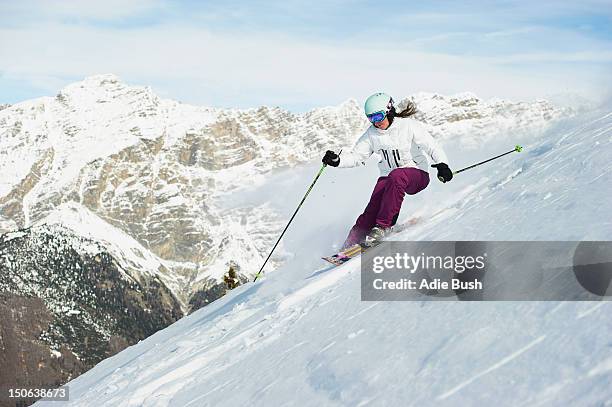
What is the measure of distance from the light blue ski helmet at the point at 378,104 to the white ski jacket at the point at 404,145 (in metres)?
0.31

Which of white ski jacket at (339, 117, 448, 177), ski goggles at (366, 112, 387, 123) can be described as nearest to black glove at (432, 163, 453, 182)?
white ski jacket at (339, 117, 448, 177)

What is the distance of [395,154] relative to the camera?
997cm

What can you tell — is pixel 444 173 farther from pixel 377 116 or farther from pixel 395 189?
pixel 377 116

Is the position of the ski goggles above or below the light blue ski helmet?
below

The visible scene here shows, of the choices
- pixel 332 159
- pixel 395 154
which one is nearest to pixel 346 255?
pixel 332 159

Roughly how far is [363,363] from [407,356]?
41cm

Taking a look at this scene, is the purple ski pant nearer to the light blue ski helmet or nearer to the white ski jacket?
the white ski jacket

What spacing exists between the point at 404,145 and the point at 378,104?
0.79m

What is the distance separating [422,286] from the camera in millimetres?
6074

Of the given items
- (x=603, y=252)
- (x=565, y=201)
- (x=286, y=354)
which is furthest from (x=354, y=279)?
(x=603, y=252)

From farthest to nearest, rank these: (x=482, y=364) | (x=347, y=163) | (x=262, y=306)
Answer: (x=347, y=163) → (x=262, y=306) → (x=482, y=364)

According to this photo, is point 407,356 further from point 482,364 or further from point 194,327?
point 194,327

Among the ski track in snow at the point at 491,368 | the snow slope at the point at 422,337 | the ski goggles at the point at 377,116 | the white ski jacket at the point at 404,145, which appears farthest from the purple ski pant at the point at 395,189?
the ski track in snow at the point at 491,368

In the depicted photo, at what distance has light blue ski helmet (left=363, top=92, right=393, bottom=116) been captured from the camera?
31.7ft
